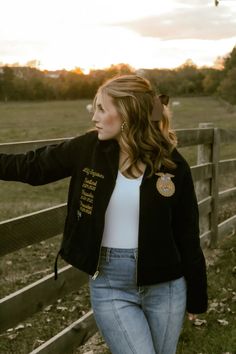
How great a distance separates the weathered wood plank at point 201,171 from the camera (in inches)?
249

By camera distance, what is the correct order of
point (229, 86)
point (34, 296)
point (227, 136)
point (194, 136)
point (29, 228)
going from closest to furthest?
point (29, 228)
point (34, 296)
point (194, 136)
point (227, 136)
point (229, 86)

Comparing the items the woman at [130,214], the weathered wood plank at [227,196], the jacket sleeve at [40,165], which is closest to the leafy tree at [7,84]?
the weathered wood plank at [227,196]

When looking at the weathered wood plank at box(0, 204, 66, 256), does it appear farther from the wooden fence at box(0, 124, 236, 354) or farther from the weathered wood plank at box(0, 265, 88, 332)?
the weathered wood plank at box(0, 265, 88, 332)

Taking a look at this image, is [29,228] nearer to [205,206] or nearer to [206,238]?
[205,206]

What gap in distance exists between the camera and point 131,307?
253cm

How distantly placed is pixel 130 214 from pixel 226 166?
508 cm

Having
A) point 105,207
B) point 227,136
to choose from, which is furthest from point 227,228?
point 105,207

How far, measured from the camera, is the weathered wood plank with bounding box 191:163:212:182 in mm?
6332

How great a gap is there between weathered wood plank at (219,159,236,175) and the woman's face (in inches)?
188

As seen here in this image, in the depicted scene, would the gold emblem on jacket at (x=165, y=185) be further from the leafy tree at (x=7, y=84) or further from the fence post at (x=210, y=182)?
the leafy tree at (x=7, y=84)

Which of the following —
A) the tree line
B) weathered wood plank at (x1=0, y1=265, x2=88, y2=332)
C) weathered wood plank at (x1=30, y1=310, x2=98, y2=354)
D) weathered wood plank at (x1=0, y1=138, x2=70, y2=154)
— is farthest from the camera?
the tree line

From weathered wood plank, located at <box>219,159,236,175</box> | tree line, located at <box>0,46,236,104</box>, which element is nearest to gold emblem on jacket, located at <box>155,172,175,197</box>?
weathered wood plank, located at <box>219,159,236,175</box>

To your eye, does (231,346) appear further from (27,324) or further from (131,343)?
(131,343)

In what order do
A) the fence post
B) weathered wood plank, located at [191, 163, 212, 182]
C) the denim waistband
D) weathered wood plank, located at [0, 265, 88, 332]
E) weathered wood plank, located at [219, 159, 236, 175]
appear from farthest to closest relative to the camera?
weathered wood plank, located at [219, 159, 236, 175] → the fence post → weathered wood plank, located at [191, 163, 212, 182] → weathered wood plank, located at [0, 265, 88, 332] → the denim waistband
